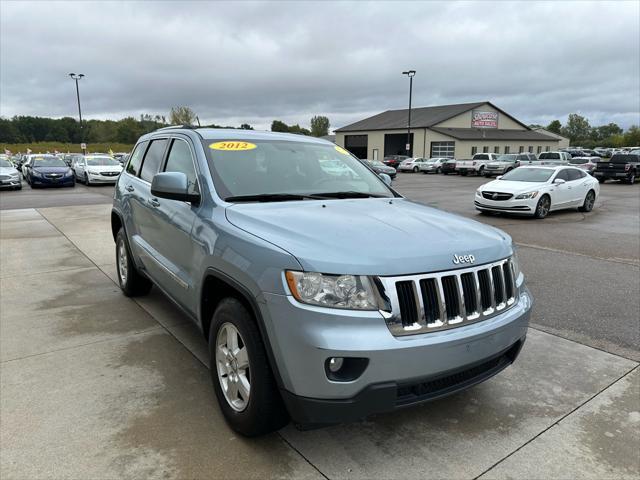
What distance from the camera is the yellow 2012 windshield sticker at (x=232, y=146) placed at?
3.66 m

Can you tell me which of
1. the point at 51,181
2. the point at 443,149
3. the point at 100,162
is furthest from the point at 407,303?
the point at 443,149

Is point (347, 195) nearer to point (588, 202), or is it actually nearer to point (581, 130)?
point (588, 202)

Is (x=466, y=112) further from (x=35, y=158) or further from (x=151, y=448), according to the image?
(x=151, y=448)

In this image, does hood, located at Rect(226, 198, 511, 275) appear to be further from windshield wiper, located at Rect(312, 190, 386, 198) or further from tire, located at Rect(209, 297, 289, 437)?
tire, located at Rect(209, 297, 289, 437)

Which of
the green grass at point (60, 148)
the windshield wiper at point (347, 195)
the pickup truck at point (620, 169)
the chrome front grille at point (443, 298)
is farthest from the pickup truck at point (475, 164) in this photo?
the green grass at point (60, 148)

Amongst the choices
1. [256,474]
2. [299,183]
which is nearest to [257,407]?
[256,474]

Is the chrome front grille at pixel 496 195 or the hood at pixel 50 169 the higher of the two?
the hood at pixel 50 169

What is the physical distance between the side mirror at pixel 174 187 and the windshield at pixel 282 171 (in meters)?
0.22

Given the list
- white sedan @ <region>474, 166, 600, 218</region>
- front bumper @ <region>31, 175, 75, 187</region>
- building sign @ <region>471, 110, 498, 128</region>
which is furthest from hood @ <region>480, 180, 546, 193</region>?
building sign @ <region>471, 110, 498, 128</region>

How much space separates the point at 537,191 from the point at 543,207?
57 cm

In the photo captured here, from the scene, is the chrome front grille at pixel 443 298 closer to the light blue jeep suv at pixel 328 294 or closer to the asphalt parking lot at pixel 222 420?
the light blue jeep suv at pixel 328 294

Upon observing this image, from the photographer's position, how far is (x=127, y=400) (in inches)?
126

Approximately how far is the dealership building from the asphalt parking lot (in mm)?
52045

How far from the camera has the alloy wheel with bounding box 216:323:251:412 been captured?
268 cm
